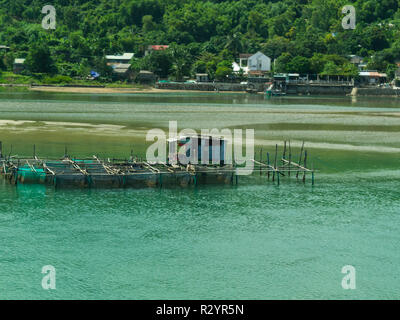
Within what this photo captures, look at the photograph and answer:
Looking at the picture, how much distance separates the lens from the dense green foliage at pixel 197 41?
148375 millimetres

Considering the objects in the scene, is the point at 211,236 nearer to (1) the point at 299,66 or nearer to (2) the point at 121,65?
(1) the point at 299,66

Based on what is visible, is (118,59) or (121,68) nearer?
(121,68)

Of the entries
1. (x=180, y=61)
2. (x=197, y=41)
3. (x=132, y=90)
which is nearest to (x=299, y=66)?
(x=180, y=61)

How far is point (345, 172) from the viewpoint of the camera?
44188 millimetres

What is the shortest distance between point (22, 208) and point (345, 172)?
22.0m

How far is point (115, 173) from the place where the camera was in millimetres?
38125

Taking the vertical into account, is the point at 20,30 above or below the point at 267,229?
above

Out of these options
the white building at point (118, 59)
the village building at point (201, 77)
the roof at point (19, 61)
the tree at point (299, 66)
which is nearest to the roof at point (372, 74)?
the tree at point (299, 66)

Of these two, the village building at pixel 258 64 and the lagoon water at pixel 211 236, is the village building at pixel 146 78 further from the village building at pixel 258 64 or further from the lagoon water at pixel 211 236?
the lagoon water at pixel 211 236

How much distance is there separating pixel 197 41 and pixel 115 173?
514ft

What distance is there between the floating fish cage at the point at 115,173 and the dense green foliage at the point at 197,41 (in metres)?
102

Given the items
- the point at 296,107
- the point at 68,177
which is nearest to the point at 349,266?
the point at 68,177
